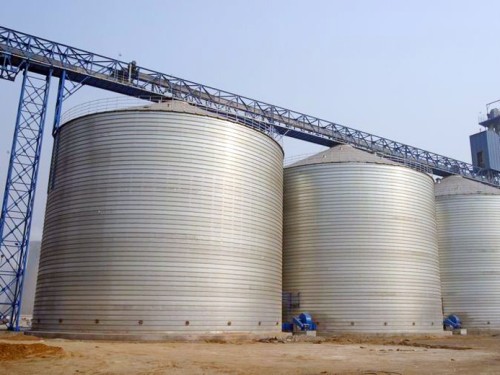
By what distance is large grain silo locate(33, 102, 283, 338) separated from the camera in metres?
23.9

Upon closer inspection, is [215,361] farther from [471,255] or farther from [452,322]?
[471,255]

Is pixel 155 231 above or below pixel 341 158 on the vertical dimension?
below

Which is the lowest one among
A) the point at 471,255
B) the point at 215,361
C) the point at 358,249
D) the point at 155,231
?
the point at 215,361

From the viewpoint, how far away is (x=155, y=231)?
24.7m

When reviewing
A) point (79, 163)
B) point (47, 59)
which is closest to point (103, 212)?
point (79, 163)

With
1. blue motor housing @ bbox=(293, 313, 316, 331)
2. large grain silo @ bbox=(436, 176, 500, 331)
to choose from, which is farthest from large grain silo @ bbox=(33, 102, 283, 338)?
large grain silo @ bbox=(436, 176, 500, 331)

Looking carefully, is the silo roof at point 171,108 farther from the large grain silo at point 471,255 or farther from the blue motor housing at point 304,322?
the large grain silo at point 471,255

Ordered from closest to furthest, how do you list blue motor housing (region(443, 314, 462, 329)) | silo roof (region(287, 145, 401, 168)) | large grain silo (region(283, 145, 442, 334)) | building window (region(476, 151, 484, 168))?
large grain silo (region(283, 145, 442, 334)), silo roof (region(287, 145, 401, 168)), blue motor housing (region(443, 314, 462, 329)), building window (region(476, 151, 484, 168))

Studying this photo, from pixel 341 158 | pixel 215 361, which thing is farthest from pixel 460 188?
pixel 215 361

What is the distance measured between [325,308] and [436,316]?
9.15m

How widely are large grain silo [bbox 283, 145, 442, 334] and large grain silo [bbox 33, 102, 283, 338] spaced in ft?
20.4

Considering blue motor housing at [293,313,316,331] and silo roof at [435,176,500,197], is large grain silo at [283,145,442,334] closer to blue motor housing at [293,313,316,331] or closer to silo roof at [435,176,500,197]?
blue motor housing at [293,313,316,331]

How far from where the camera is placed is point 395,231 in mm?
34562

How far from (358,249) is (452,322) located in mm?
13093
